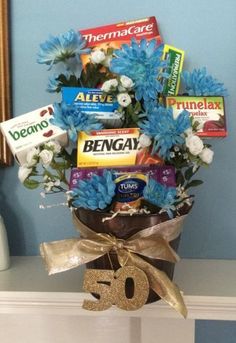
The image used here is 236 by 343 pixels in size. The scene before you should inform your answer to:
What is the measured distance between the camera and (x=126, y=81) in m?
0.64

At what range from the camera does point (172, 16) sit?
2.72 feet

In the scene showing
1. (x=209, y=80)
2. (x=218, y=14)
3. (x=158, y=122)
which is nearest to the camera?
(x=158, y=122)

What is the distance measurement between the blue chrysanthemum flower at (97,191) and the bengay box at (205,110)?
0.52ft

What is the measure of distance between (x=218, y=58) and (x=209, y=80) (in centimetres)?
14

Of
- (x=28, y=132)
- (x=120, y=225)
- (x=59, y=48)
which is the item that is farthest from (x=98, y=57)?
(x=120, y=225)

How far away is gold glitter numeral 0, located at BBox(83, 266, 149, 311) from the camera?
0.60m

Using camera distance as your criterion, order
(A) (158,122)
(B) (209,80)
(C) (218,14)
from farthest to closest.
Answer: (C) (218,14), (B) (209,80), (A) (158,122)

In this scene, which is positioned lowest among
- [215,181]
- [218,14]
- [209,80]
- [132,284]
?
[132,284]

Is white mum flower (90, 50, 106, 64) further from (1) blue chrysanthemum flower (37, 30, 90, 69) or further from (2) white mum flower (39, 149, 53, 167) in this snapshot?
(2) white mum flower (39, 149, 53, 167)

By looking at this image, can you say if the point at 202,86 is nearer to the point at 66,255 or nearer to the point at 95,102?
the point at 95,102

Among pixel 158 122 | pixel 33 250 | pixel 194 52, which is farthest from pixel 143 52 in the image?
pixel 33 250

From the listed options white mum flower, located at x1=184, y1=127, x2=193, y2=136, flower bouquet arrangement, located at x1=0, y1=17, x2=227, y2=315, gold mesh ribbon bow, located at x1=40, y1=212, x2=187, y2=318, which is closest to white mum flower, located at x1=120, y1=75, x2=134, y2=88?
flower bouquet arrangement, located at x1=0, y1=17, x2=227, y2=315

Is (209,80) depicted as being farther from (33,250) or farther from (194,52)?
(33,250)

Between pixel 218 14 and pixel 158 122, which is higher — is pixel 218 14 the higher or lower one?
the higher one
